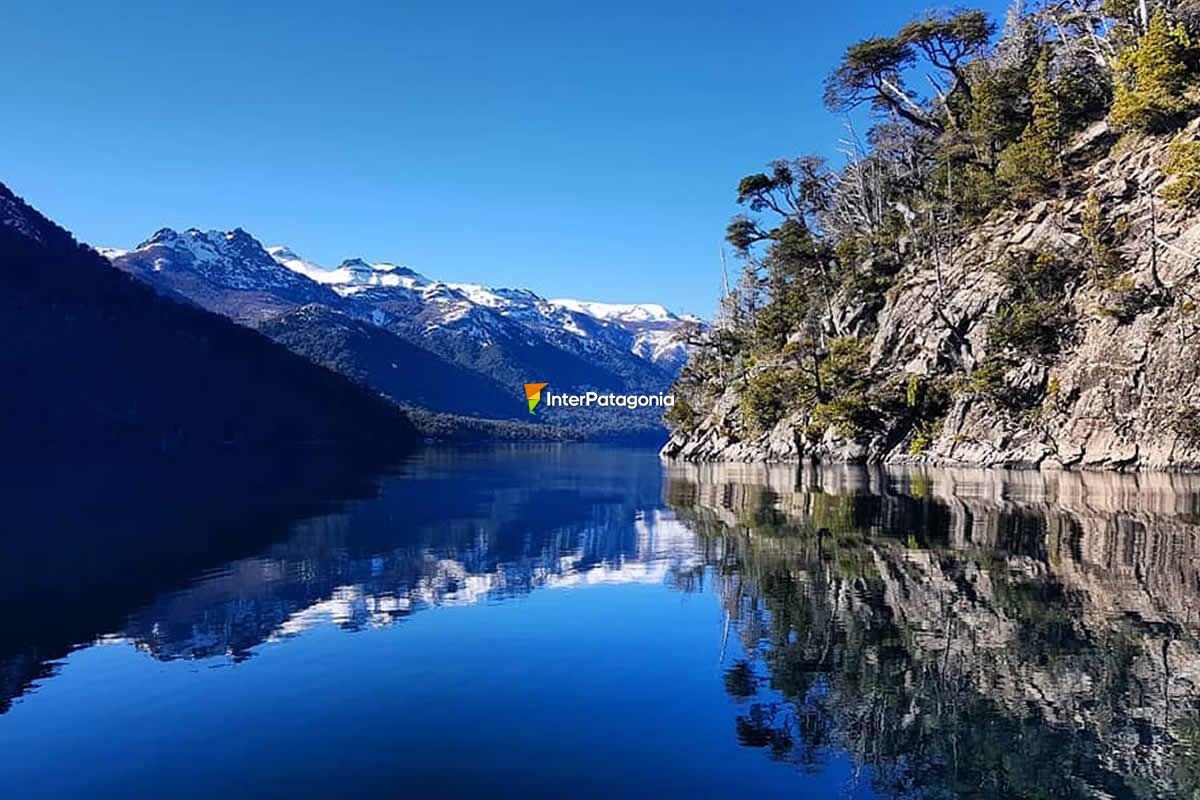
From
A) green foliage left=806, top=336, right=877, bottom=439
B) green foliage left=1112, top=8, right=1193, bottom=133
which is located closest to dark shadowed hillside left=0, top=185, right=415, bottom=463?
green foliage left=806, top=336, right=877, bottom=439

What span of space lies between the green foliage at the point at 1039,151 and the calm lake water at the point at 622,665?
153 ft

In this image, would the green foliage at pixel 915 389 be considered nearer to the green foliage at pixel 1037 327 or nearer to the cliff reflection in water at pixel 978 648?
the green foliage at pixel 1037 327

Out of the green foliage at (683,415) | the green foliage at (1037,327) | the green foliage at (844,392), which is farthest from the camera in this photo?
the green foliage at (683,415)

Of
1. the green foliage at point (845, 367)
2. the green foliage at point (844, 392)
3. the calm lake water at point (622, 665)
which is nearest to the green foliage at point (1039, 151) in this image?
the green foliage at point (845, 367)

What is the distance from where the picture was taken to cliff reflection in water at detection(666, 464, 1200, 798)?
33.1 feet

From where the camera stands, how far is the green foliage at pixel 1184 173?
5494cm

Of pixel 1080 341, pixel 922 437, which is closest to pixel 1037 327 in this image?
pixel 1080 341

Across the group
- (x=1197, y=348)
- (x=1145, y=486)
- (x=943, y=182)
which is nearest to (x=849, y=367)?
(x=943, y=182)

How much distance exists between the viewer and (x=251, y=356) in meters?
189

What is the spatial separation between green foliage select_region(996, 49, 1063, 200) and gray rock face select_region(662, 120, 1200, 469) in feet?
5.80

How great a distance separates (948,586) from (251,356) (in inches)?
7453

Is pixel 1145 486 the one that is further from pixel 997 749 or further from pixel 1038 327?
pixel 997 749

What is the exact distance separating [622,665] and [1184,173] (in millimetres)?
57890

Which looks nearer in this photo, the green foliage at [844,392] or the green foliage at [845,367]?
the green foliage at [844,392]
